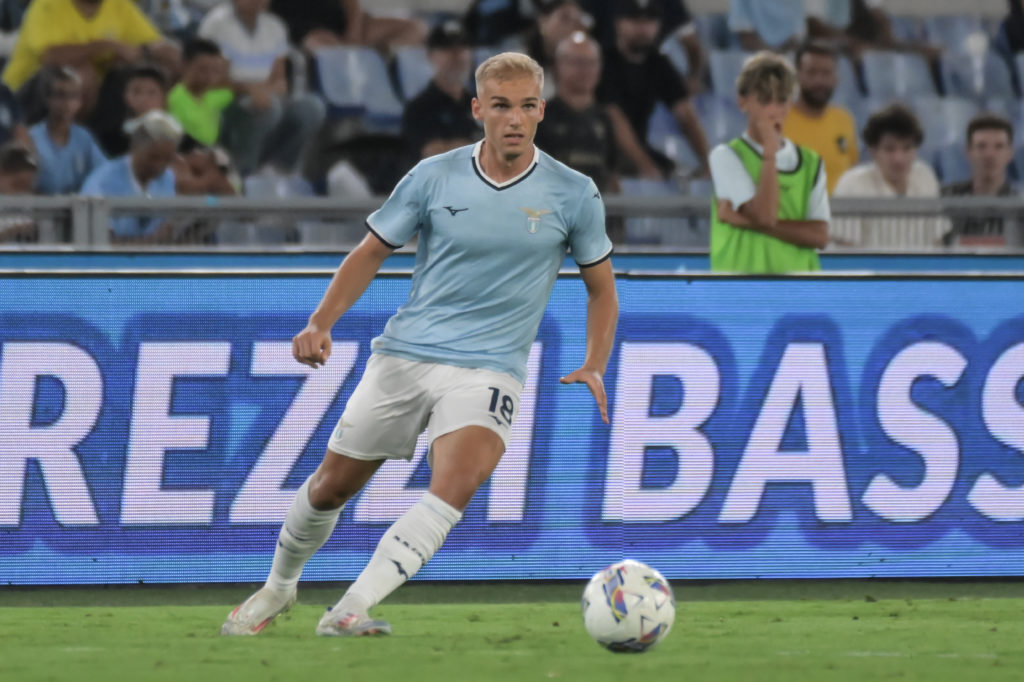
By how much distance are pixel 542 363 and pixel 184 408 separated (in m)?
1.63

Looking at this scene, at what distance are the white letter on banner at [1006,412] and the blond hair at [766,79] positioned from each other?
5.29 ft

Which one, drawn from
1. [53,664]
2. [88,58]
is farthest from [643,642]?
[88,58]

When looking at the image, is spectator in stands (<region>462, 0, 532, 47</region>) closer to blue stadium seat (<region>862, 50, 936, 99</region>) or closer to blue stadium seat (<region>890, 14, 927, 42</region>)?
blue stadium seat (<region>862, 50, 936, 99</region>)

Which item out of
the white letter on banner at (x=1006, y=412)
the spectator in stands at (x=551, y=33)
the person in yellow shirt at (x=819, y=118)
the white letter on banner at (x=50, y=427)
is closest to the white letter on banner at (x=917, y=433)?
the white letter on banner at (x=1006, y=412)

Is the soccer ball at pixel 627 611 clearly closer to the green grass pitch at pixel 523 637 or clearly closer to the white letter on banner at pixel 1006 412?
the green grass pitch at pixel 523 637

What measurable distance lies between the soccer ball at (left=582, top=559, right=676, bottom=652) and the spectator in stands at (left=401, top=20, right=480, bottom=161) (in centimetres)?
689

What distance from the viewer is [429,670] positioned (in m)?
5.26

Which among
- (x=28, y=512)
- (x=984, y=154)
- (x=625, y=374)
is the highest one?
(x=984, y=154)

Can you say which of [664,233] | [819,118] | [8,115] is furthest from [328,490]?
[819,118]

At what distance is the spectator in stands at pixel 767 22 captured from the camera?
46.8ft

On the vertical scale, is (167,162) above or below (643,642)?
above

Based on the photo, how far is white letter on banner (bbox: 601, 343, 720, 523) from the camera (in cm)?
775

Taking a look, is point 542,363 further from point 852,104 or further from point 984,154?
point 852,104

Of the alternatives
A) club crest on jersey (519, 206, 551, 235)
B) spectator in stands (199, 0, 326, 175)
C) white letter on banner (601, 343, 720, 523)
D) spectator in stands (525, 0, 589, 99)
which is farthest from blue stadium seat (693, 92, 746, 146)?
club crest on jersey (519, 206, 551, 235)
